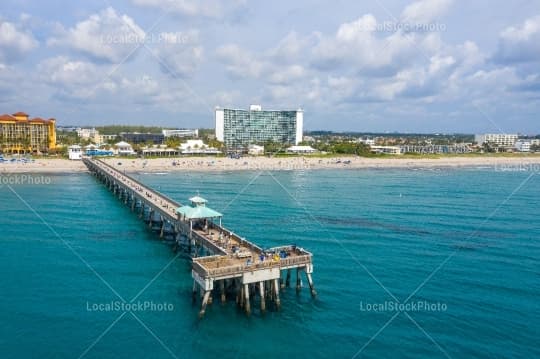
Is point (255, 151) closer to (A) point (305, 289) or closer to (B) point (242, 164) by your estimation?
(B) point (242, 164)

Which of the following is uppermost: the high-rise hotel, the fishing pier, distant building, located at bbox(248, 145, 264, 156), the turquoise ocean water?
the high-rise hotel

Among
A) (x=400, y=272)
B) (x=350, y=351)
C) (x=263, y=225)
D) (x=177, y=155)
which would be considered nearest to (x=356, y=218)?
(x=263, y=225)

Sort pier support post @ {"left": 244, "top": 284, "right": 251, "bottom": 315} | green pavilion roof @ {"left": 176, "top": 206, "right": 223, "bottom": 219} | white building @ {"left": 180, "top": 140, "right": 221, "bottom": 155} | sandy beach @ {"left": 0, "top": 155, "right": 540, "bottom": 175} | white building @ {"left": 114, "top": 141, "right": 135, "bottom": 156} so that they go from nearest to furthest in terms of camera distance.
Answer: pier support post @ {"left": 244, "top": 284, "right": 251, "bottom": 315}
green pavilion roof @ {"left": 176, "top": 206, "right": 223, "bottom": 219}
sandy beach @ {"left": 0, "top": 155, "right": 540, "bottom": 175}
white building @ {"left": 114, "top": 141, "right": 135, "bottom": 156}
white building @ {"left": 180, "top": 140, "right": 221, "bottom": 155}

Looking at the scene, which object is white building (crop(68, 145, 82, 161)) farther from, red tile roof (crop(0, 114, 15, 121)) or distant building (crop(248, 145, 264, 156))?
distant building (crop(248, 145, 264, 156))

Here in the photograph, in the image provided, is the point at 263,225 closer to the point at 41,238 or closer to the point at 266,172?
the point at 41,238

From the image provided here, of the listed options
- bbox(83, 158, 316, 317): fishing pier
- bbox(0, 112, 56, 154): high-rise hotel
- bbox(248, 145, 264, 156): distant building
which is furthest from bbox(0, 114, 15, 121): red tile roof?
bbox(83, 158, 316, 317): fishing pier

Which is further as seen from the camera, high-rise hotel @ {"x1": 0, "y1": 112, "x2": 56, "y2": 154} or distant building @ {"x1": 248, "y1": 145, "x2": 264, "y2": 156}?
distant building @ {"x1": 248, "y1": 145, "x2": 264, "y2": 156}
